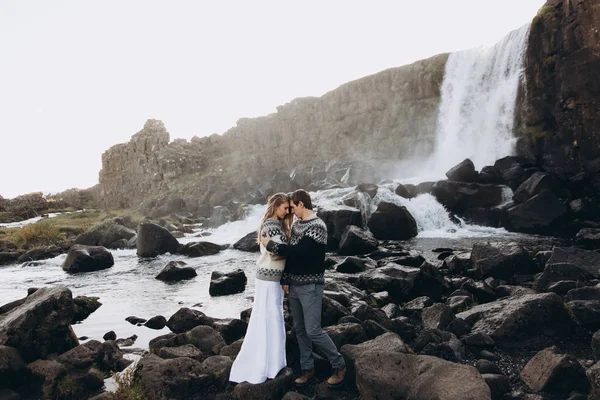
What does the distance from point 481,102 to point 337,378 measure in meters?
47.4

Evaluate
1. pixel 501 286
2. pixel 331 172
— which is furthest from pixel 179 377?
pixel 331 172

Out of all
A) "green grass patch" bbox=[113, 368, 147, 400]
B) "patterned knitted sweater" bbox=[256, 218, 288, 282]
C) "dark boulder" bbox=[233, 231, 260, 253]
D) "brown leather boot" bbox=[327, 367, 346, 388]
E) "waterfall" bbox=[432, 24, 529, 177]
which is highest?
"waterfall" bbox=[432, 24, 529, 177]

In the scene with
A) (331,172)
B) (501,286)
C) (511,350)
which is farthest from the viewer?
(331,172)

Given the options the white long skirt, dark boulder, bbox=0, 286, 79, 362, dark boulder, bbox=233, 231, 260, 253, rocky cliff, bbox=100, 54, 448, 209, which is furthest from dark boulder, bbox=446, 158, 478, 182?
rocky cliff, bbox=100, 54, 448, 209

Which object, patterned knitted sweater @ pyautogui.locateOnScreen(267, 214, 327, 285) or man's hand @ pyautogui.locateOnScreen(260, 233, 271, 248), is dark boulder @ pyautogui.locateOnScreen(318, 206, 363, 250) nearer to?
patterned knitted sweater @ pyautogui.locateOnScreen(267, 214, 327, 285)

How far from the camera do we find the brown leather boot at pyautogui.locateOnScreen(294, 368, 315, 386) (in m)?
6.61

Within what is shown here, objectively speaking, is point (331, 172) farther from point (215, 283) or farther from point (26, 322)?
point (26, 322)

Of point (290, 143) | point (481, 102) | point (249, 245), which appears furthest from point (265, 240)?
point (290, 143)

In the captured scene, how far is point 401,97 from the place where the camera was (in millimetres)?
69500

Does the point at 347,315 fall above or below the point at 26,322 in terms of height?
below

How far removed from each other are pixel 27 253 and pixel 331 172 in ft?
122

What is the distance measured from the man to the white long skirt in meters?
0.30

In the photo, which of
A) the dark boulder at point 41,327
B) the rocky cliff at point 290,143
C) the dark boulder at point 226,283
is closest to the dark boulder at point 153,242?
the dark boulder at point 226,283

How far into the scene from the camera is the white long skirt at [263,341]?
21.3 ft
